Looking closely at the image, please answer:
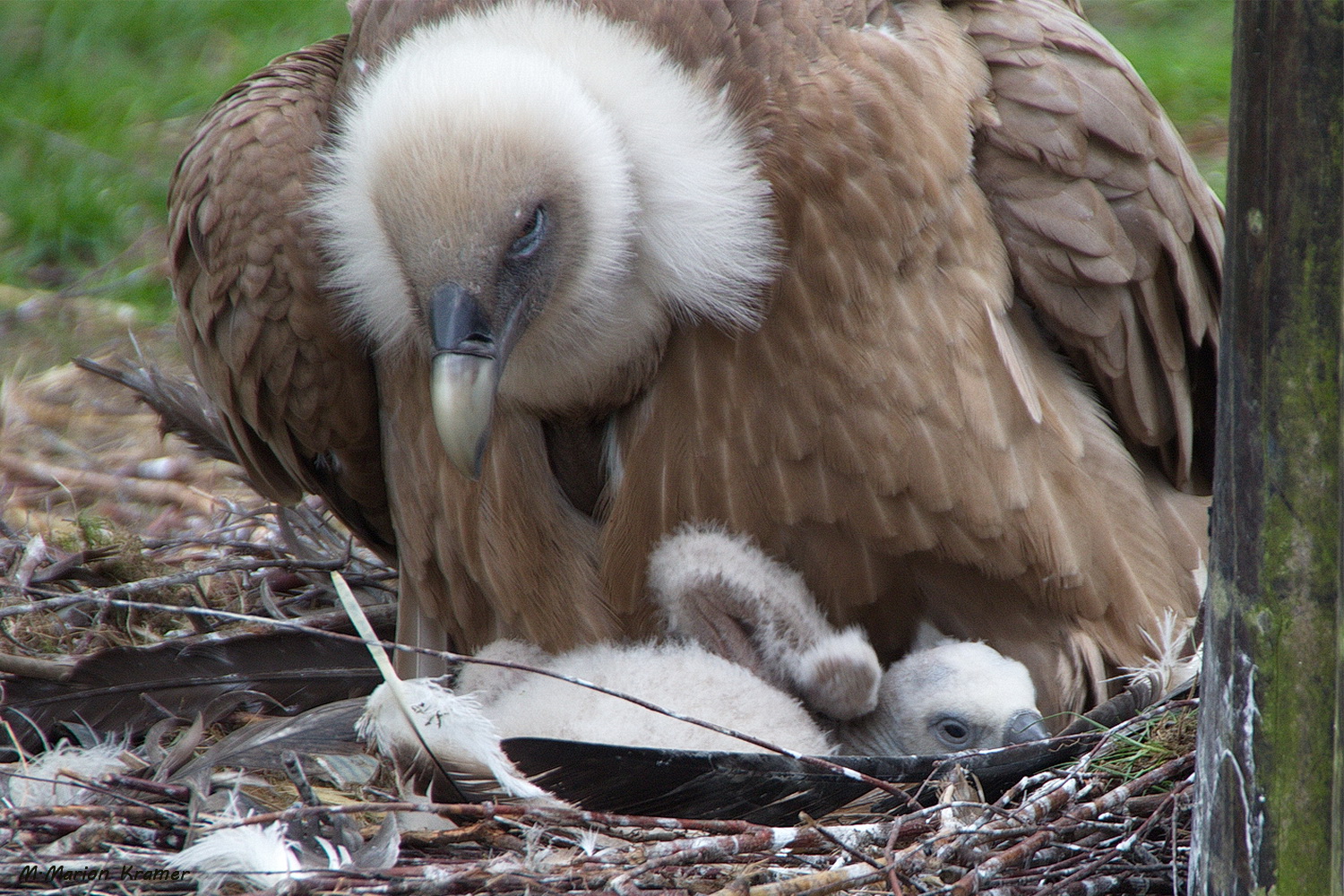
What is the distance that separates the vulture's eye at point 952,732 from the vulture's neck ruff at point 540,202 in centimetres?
93

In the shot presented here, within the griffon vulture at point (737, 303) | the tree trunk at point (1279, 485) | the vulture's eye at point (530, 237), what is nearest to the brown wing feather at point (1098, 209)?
the griffon vulture at point (737, 303)

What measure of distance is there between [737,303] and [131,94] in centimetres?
458

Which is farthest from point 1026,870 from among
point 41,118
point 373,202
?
point 41,118

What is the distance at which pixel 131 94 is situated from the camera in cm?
650

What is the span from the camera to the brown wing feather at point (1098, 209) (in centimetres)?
298

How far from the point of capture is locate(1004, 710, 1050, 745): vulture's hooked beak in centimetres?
303

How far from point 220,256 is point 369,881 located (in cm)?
155

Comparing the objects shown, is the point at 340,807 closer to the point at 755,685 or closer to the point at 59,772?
the point at 59,772

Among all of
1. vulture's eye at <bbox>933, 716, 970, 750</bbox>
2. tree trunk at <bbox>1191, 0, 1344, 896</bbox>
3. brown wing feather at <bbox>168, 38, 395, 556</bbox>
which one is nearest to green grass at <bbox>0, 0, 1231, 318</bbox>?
brown wing feather at <bbox>168, 38, 395, 556</bbox>

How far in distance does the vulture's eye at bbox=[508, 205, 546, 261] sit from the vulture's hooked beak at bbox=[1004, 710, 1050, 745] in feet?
4.48

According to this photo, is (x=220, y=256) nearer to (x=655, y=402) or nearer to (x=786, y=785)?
(x=655, y=402)

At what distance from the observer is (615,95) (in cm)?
279

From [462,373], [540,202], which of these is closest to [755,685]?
[462,373]

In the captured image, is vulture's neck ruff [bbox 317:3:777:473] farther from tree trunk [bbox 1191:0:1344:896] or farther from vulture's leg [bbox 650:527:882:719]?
tree trunk [bbox 1191:0:1344:896]
